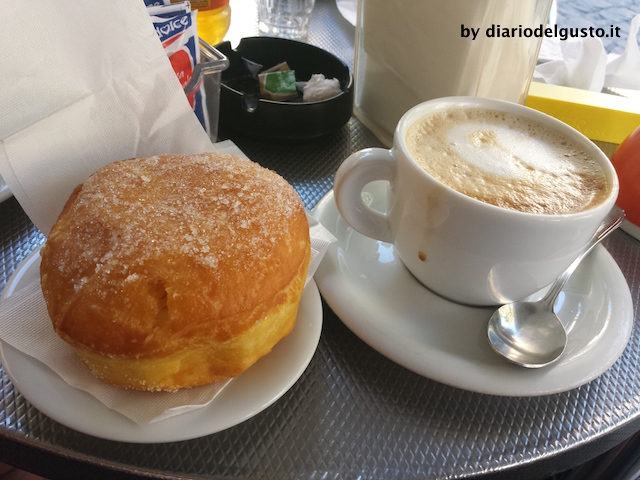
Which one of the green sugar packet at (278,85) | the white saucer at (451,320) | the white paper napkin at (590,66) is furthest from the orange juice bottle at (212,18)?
the white paper napkin at (590,66)

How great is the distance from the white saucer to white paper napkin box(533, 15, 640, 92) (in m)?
0.62

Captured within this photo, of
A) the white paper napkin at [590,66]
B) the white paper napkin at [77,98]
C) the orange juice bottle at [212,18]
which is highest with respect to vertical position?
the white paper napkin at [77,98]

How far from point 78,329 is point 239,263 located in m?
0.14

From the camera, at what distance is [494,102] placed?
26.3 inches

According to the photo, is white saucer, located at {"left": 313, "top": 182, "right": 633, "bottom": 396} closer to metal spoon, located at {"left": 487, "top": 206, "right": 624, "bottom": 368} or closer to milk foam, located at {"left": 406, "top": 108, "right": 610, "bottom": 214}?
metal spoon, located at {"left": 487, "top": 206, "right": 624, "bottom": 368}

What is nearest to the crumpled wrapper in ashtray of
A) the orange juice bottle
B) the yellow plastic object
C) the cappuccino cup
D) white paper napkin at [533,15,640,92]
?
the cappuccino cup

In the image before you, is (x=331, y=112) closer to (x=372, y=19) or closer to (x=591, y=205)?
(x=372, y=19)

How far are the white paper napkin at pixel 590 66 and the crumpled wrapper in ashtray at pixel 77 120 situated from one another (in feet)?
2.74

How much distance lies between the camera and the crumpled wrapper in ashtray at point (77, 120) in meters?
0.47

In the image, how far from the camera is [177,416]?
0.44 m

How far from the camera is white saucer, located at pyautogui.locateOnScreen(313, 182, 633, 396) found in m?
0.50

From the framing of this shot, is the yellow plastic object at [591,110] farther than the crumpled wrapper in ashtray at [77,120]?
→ Yes

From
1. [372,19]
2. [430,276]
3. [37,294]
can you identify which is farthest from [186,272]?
[372,19]

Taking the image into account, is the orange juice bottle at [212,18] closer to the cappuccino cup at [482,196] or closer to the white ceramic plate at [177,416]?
the cappuccino cup at [482,196]
